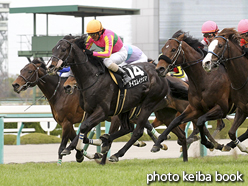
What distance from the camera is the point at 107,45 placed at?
6.49 m

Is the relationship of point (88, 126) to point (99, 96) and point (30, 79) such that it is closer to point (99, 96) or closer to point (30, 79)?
point (99, 96)

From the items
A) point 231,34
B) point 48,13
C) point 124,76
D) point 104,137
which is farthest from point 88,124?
point 48,13

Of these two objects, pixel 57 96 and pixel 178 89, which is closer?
pixel 57 96

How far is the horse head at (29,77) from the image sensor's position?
754cm

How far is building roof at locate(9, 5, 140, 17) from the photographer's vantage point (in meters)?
19.9

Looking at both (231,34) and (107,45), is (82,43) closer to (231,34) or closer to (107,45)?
(107,45)

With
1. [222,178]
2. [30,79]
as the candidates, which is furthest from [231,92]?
[30,79]

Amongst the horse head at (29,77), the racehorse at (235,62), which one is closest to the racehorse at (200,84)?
the racehorse at (235,62)

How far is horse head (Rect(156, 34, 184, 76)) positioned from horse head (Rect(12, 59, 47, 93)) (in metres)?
2.32

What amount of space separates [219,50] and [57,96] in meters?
2.83

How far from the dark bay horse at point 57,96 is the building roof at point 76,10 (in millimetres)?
12327

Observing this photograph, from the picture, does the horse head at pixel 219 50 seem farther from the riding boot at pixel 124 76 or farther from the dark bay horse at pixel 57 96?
the dark bay horse at pixel 57 96

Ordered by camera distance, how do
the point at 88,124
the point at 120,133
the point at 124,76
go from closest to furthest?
the point at 88,124 < the point at 124,76 < the point at 120,133

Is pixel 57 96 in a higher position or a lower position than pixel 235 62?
lower
